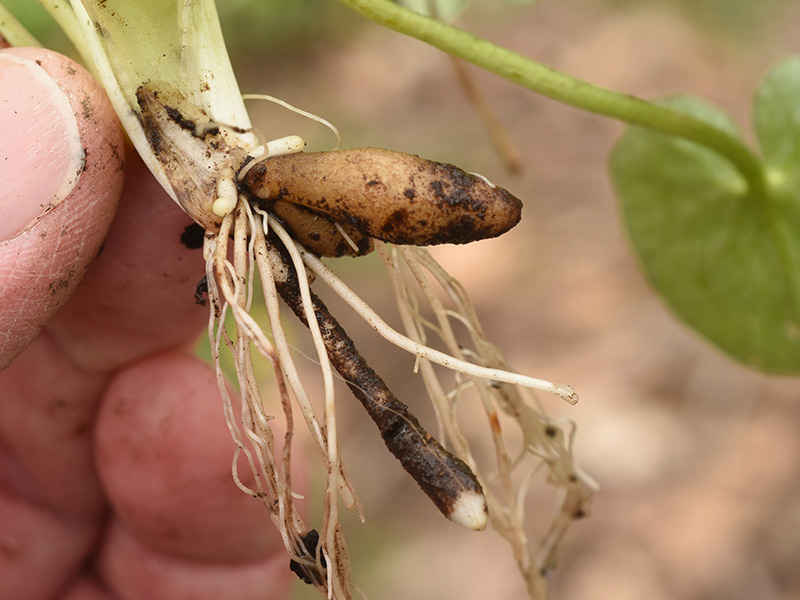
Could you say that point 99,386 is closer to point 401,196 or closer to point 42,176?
point 42,176

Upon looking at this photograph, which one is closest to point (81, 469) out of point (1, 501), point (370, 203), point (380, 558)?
point (1, 501)

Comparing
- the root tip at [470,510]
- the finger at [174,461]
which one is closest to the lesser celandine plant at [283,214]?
the root tip at [470,510]

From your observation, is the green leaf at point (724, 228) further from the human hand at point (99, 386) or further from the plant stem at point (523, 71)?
the human hand at point (99, 386)

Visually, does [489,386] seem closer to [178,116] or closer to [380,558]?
[178,116]

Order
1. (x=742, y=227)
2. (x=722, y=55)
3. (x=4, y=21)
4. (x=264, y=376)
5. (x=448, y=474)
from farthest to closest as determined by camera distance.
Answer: (x=722, y=55)
(x=264, y=376)
(x=742, y=227)
(x=4, y=21)
(x=448, y=474)

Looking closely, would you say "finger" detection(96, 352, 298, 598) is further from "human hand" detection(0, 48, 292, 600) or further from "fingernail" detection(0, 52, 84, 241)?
"fingernail" detection(0, 52, 84, 241)

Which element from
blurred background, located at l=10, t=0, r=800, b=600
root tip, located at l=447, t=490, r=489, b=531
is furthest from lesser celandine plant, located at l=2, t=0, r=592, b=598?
blurred background, located at l=10, t=0, r=800, b=600
